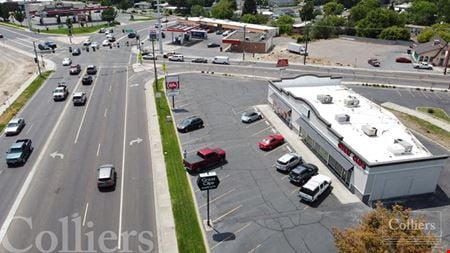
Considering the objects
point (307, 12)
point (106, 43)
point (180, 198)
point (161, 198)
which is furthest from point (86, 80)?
point (307, 12)

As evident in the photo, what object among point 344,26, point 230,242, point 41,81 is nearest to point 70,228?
point 230,242

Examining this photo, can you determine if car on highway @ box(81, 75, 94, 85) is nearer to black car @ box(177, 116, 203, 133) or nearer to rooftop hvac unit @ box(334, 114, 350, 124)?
black car @ box(177, 116, 203, 133)

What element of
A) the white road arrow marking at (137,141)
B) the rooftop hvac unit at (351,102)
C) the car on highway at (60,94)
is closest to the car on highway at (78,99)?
the car on highway at (60,94)

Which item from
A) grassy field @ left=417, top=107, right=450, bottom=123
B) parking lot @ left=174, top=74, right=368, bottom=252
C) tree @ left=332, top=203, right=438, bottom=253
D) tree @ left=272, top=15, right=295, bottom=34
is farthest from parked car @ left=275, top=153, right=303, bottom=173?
tree @ left=272, top=15, right=295, bottom=34

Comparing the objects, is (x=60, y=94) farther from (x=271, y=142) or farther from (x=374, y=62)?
(x=374, y=62)

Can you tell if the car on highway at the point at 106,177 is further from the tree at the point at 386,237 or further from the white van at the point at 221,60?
the white van at the point at 221,60

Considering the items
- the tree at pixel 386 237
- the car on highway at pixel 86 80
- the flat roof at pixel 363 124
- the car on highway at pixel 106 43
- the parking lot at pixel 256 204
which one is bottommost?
the parking lot at pixel 256 204
